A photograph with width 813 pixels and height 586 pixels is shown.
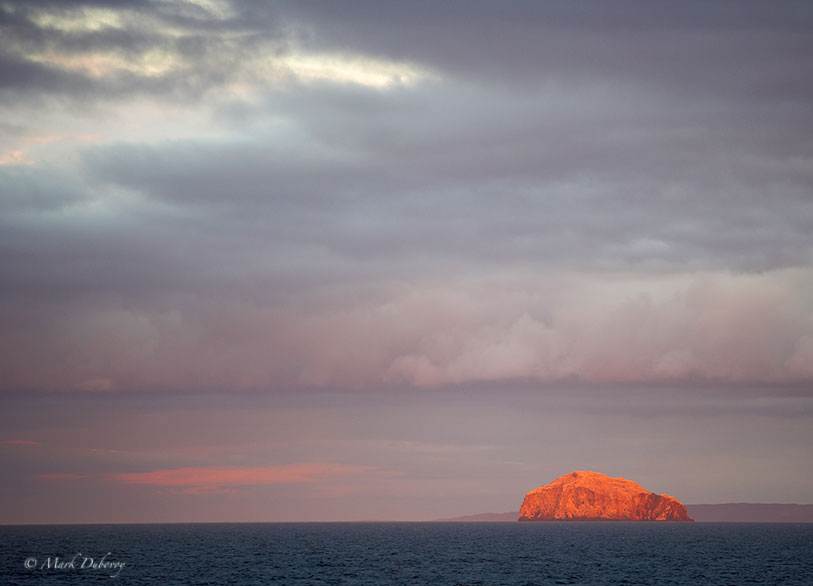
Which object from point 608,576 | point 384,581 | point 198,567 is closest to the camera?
point 384,581

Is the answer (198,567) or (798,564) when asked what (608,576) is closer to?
(798,564)

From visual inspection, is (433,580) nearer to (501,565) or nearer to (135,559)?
(501,565)

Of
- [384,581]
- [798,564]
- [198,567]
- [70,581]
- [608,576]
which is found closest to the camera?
[70,581]

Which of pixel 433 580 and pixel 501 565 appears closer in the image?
pixel 433 580

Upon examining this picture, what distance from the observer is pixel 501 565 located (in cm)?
17950

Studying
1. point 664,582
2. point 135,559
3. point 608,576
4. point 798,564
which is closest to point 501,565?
point 608,576

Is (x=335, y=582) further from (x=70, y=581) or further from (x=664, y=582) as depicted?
(x=664, y=582)

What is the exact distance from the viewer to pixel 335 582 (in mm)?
139250

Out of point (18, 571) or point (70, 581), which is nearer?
point (70, 581)

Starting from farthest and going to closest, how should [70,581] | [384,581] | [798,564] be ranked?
[798,564], [384,581], [70,581]

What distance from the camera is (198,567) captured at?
171 m

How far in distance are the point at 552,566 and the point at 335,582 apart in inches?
2238

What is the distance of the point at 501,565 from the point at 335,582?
172ft

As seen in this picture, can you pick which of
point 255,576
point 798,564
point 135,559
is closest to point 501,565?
point 255,576
